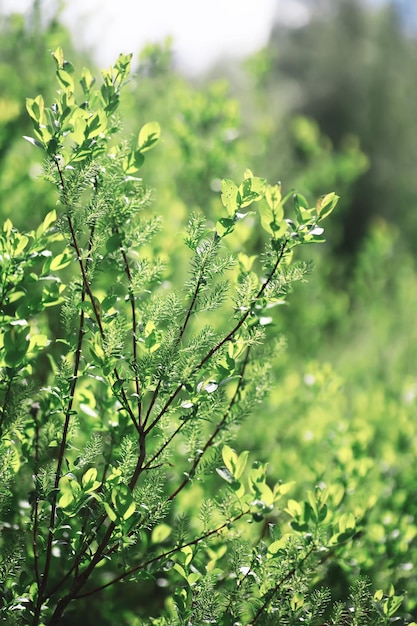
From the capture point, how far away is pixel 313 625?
1.55m

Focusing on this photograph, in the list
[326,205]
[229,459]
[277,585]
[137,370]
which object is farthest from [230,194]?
[277,585]

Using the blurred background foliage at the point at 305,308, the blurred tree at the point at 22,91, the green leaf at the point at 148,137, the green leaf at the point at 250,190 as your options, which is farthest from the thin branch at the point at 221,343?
the blurred tree at the point at 22,91

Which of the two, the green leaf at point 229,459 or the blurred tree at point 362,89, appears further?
the blurred tree at point 362,89

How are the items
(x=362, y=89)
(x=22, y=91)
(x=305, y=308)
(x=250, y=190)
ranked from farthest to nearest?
1. (x=362, y=89)
2. (x=305, y=308)
3. (x=22, y=91)
4. (x=250, y=190)

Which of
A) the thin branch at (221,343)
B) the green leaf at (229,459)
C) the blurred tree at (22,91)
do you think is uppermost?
the blurred tree at (22,91)

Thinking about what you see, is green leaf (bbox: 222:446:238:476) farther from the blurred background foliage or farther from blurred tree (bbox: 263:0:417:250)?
blurred tree (bbox: 263:0:417:250)

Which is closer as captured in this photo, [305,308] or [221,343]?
[221,343]

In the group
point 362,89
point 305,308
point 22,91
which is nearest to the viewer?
point 22,91

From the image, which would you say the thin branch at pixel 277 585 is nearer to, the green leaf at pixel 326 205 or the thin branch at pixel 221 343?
the thin branch at pixel 221 343

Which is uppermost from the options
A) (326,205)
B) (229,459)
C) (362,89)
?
(362,89)

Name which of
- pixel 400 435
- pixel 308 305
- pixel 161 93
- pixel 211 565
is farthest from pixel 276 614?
pixel 308 305

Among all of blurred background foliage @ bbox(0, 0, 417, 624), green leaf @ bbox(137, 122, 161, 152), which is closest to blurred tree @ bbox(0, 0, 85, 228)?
blurred background foliage @ bbox(0, 0, 417, 624)

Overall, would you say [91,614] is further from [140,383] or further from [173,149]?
[173,149]

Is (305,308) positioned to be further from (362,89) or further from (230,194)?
(362,89)
